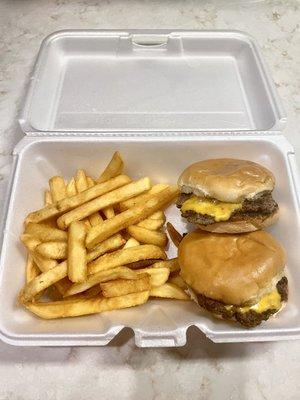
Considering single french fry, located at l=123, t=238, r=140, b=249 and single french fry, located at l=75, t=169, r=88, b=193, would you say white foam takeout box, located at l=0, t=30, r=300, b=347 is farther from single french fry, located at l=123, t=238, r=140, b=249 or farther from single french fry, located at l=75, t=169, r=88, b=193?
single french fry, located at l=123, t=238, r=140, b=249

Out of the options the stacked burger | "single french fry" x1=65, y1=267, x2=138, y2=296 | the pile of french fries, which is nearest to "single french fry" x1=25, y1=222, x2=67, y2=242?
the pile of french fries

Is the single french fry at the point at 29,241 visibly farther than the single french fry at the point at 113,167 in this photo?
No

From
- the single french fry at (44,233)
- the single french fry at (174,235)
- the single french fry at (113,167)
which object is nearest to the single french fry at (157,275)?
the single french fry at (174,235)

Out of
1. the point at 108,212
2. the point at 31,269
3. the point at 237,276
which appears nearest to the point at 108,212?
the point at 108,212

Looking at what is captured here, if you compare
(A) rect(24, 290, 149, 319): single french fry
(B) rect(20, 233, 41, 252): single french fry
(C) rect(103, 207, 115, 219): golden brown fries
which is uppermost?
(C) rect(103, 207, 115, 219): golden brown fries

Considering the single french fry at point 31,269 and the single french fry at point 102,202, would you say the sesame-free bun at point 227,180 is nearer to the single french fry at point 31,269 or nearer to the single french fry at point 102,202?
the single french fry at point 102,202

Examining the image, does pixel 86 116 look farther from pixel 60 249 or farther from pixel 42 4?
pixel 42 4

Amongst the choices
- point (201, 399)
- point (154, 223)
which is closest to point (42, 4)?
point (154, 223)
